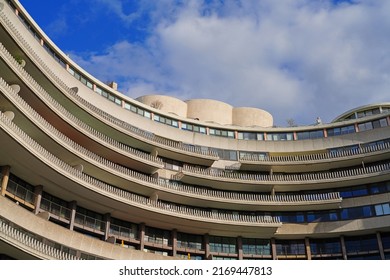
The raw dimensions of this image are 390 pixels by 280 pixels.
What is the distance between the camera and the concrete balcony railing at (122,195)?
3722 centimetres

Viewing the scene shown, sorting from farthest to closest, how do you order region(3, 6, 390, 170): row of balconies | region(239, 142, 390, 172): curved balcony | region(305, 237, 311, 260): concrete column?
region(239, 142, 390, 172): curved balcony, region(305, 237, 311, 260): concrete column, region(3, 6, 390, 170): row of balconies

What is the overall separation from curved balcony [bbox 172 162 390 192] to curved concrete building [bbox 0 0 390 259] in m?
0.15

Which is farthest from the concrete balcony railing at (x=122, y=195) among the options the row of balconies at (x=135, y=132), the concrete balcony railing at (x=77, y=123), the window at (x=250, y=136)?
the window at (x=250, y=136)

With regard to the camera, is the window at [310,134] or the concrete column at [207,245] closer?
the concrete column at [207,245]

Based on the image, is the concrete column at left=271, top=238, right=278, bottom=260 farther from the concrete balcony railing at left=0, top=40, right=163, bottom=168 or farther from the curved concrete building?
the concrete balcony railing at left=0, top=40, right=163, bottom=168

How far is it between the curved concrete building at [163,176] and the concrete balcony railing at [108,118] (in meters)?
0.17

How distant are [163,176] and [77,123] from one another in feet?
45.5

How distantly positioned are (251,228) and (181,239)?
27.2ft

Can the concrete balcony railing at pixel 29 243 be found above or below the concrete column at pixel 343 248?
below

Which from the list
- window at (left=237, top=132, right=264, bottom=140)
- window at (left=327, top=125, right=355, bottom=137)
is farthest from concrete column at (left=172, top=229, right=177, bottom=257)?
window at (left=327, top=125, right=355, bottom=137)

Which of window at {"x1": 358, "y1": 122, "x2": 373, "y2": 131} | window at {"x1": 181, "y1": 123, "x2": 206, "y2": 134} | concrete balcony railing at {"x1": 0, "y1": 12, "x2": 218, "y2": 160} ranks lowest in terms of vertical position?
concrete balcony railing at {"x1": 0, "y1": 12, "x2": 218, "y2": 160}

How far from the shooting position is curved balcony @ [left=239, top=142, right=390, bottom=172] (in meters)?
58.2

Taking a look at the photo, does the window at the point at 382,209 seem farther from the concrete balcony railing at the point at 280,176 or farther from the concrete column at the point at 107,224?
the concrete column at the point at 107,224

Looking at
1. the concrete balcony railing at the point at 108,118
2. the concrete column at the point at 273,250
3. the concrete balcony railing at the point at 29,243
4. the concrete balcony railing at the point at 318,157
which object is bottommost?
the concrete balcony railing at the point at 29,243
